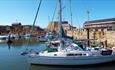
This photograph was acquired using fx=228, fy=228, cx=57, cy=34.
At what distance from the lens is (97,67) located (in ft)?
90.0

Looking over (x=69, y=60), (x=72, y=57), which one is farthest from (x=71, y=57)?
(x=69, y=60)

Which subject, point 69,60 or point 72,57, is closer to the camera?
point 72,57

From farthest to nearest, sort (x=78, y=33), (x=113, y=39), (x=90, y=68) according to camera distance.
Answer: (x=78, y=33), (x=113, y=39), (x=90, y=68)

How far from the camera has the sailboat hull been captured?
2725 cm

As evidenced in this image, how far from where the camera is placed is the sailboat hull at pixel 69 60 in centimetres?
2725

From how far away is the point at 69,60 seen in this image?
1074 inches

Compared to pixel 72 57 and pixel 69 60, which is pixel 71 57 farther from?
pixel 69 60

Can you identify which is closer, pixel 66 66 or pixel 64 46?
pixel 66 66

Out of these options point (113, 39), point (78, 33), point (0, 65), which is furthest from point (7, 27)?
point (0, 65)

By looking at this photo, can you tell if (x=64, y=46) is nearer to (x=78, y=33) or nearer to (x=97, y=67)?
(x=97, y=67)

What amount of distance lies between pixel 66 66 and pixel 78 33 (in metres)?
41.7

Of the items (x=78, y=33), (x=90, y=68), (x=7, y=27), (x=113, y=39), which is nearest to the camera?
(x=90, y=68)

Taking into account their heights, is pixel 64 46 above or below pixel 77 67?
above

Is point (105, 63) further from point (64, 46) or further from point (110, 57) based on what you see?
point (64, 46)
